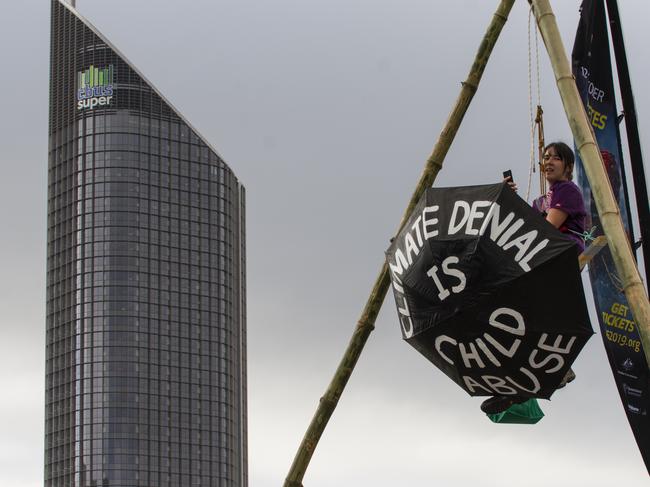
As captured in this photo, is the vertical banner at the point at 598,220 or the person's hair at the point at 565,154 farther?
the vertical banner at the point at 598,220

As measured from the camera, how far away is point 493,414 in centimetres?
1188

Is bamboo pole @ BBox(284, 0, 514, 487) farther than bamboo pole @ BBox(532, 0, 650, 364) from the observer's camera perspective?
Yes

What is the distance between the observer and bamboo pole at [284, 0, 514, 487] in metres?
11.5

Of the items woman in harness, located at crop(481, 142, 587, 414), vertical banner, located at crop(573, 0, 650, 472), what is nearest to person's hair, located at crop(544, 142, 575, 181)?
woman in harness, located at crop(481, 142, 587, 414)

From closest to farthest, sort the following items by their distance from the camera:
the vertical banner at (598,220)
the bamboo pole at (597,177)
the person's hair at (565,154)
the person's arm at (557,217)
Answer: the bamboo pole at (597,177) → the person's arm at (557,217) → the person's hair at (565,154) → the vertical banner at (598,220)

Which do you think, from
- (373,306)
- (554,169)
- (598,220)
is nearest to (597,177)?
(554,169)

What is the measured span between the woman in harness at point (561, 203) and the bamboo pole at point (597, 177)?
49.2 inches

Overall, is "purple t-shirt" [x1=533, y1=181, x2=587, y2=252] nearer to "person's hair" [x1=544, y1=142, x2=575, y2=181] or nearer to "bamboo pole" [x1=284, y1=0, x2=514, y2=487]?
"person's hair" [x1=544, y1=142, x2=575, y2=181]

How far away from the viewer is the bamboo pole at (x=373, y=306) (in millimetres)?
11539

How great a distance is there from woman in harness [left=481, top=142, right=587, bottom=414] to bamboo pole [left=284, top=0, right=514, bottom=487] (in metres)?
→ 0.80

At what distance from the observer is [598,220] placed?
15.7 m

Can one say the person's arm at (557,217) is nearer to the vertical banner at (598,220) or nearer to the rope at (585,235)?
the rope at (585,235)

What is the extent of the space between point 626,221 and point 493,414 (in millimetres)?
4209

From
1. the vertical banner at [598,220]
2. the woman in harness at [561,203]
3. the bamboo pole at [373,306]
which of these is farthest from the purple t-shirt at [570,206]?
the vertical banner at [598,220]
